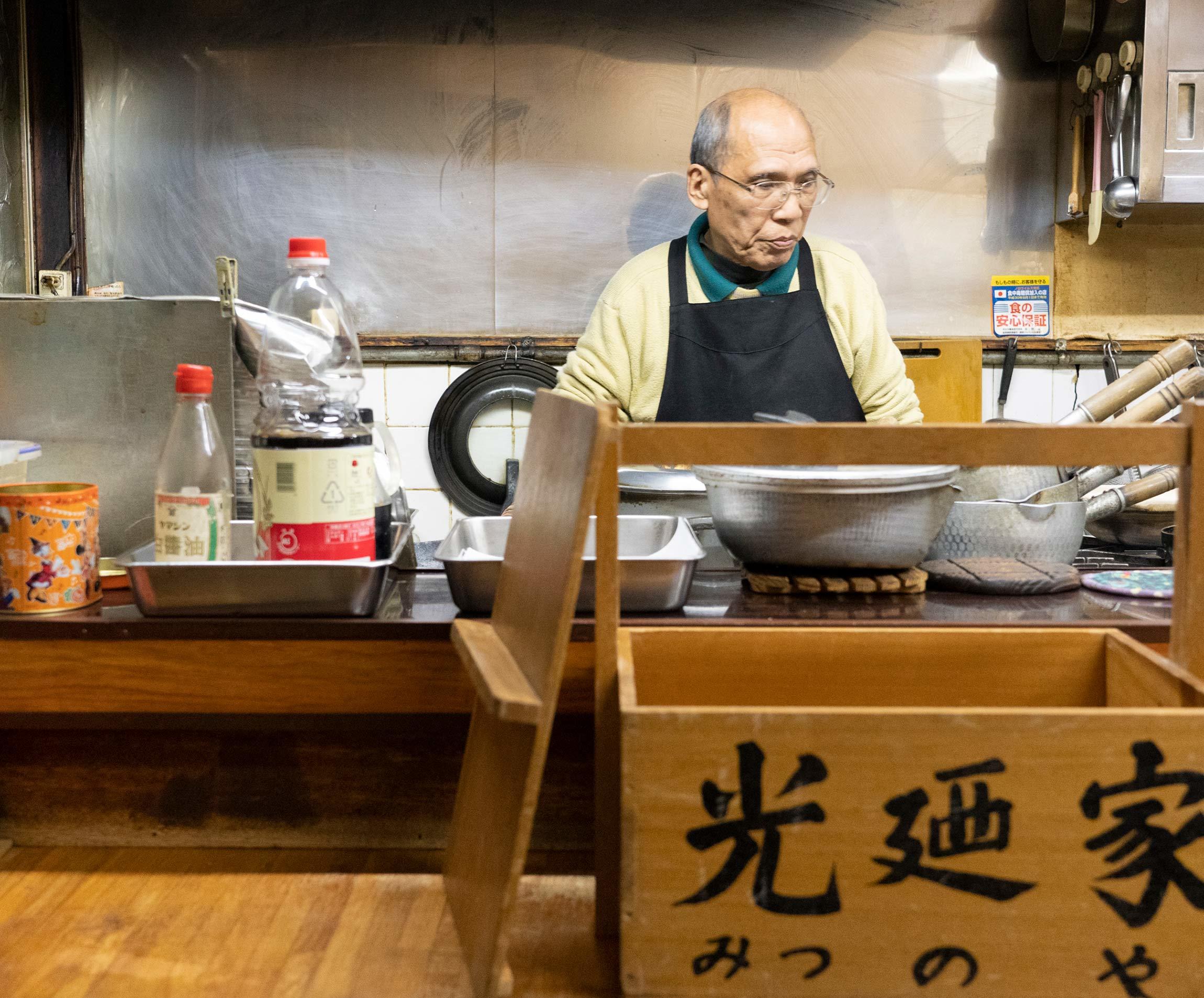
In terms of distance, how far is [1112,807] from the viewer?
32.2 inches

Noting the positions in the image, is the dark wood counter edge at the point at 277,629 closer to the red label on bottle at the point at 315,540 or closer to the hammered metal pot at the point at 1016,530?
the red label on bottle at the point at 315,540

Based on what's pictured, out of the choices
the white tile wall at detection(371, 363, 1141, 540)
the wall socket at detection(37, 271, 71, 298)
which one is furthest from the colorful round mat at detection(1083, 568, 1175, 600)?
the white tile wall at detection(371, 363, 1141, 540)

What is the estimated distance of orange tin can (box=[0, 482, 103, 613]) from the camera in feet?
3.80

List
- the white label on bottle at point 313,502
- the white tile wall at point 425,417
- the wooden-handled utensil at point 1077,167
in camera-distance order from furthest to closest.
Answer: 1. the white tile wall at point 425,417
2. the wooden-handled utensil at point 1077,167
3. the white label on bottle at point 313,502

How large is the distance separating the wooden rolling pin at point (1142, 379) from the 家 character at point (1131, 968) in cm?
98

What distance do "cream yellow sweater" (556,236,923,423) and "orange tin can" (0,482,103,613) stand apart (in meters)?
1.60

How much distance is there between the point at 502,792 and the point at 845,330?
2092 mm

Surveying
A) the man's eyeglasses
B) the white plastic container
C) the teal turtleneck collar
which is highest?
the man's eyeglasses

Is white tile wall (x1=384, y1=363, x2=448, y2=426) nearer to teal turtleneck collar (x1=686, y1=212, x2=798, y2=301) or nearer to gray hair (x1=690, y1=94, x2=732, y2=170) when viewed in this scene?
teal turtleneck collar (x1=686, y1=212, x2=798, y2=301)

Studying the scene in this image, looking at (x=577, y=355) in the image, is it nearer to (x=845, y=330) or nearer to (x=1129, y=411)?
(x=845, y=330)

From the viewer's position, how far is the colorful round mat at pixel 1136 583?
1322mm

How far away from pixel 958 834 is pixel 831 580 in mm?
516

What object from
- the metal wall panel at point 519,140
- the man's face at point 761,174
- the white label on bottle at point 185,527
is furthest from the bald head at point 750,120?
the white label on bottle at point 185,527

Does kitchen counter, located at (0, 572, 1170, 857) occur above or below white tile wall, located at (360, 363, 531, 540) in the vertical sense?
below
